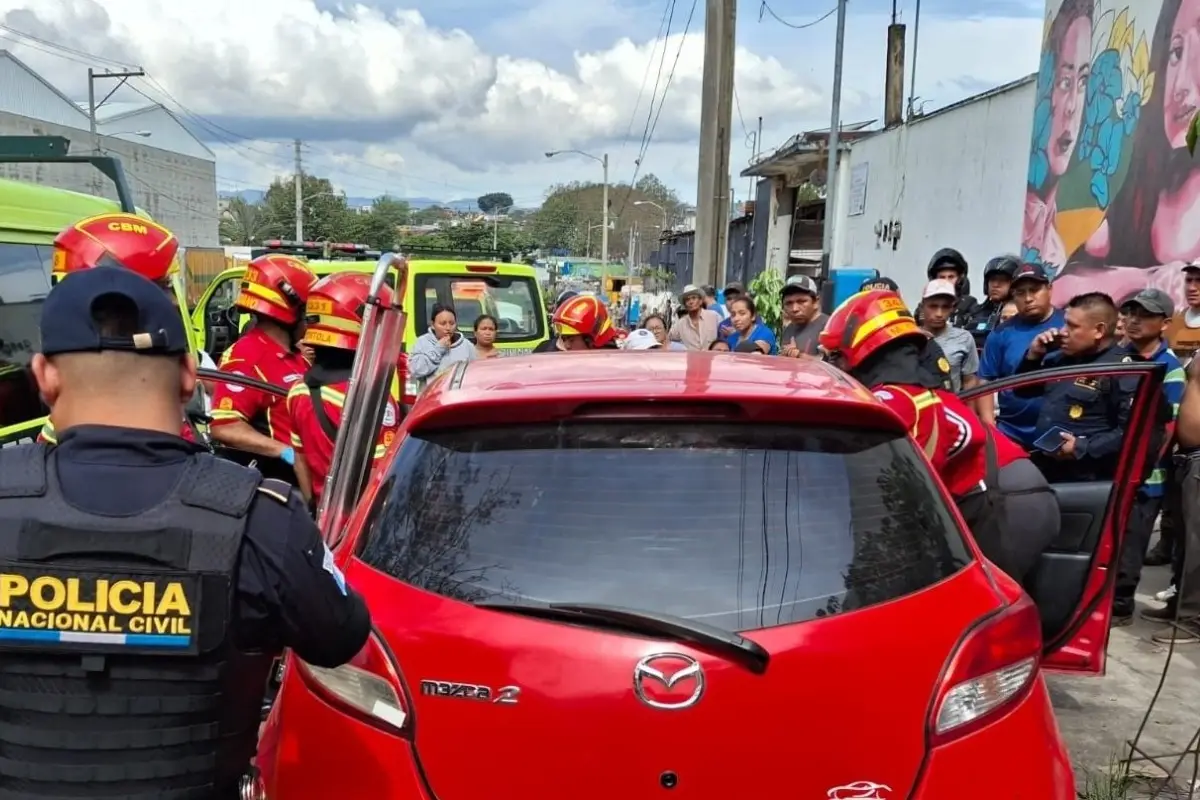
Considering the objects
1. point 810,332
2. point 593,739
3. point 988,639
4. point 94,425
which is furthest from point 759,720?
point 810,332

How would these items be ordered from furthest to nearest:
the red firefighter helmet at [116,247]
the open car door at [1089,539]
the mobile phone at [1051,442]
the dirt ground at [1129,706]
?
the mobile phone at [1051,442] → the dirt ground at [1129,706] → the red firefighter helmet at [116,247] → the open car door at [1089,539]

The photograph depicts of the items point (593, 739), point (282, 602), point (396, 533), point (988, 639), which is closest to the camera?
point (282, 602)

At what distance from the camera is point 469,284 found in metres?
8.77

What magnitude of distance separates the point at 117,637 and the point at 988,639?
164cm

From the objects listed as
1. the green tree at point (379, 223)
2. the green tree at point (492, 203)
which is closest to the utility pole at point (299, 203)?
the green tree at point (379, 223)

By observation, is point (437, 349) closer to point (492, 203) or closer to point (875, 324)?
point (875, 324)

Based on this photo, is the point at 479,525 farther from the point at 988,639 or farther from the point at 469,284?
the point at 469,284

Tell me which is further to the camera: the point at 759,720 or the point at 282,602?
the point at 759,720

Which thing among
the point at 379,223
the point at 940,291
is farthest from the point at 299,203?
the point at 940,291

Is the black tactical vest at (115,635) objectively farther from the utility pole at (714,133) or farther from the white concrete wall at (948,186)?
the white concrete wall at (948,186)

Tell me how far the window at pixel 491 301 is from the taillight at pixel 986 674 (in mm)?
6844

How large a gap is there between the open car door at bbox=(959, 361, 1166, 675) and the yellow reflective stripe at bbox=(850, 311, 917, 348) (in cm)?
36

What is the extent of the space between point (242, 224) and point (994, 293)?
86.2 metres

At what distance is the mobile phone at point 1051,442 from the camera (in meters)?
4.89
